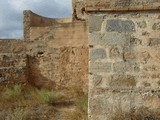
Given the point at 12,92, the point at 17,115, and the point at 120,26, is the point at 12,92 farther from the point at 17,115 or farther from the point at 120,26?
the point at 120,26

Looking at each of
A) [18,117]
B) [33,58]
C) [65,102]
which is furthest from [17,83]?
[18,117]

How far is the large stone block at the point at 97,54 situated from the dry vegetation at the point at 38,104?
2.04 m

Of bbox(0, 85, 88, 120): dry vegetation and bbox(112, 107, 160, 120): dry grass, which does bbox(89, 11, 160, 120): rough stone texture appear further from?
bbox(0, 85, 88, 120): dry vegetation

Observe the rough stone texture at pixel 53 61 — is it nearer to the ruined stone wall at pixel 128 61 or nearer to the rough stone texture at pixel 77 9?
the rough stone texture at pixel 77 9

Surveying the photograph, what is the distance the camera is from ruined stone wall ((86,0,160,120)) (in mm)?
5738

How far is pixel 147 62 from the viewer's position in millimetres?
5746

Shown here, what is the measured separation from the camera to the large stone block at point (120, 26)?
226 inches

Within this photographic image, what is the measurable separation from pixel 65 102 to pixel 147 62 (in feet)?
17.0

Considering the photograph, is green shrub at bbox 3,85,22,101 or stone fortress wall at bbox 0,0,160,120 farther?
green shrub at bbox 3,85,22,101

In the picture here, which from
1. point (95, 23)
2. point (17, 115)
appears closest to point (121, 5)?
point (95, 23)

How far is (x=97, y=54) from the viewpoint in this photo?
19.0 feet

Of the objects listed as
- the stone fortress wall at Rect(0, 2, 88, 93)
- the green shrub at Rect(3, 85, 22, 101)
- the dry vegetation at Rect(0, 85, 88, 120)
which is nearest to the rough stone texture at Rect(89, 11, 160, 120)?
the dry vegetation at Rect(0, 85, 88, 120)

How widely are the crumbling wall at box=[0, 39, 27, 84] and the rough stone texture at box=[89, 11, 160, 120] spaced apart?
684 centimetres

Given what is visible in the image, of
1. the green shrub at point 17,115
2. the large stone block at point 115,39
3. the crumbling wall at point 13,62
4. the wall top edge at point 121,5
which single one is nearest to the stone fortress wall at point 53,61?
the crumbling wall at point 13,62
